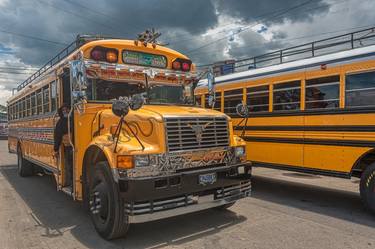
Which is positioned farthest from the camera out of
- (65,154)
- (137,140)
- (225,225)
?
(65,154)

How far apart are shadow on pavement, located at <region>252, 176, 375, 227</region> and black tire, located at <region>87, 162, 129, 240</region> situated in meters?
3.47

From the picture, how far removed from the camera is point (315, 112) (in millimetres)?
7023

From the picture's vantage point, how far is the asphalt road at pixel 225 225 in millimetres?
4793

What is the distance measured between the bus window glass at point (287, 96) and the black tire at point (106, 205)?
167 inches

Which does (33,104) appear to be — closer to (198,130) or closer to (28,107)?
(28,107)

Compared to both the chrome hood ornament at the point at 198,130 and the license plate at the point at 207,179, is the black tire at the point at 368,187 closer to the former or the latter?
the license plate at the point at 207,179

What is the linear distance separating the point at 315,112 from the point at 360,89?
3.21ft

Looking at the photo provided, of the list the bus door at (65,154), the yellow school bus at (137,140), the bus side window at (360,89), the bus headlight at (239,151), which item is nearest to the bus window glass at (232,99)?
the yellow school bus at (137,140)

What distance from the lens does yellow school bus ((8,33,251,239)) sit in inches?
180

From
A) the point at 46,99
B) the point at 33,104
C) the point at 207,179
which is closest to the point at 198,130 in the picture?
the point at 207,179

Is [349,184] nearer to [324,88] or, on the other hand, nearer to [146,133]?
[324,88]

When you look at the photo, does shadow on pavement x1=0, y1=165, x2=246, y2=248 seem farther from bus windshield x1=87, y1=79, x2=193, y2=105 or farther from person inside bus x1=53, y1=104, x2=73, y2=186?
bus windshield x1=87, y1=79, x2=193, y2=105

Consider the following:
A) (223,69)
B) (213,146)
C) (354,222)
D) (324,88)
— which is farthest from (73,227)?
(223,69)

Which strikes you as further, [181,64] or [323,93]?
[323,93]
